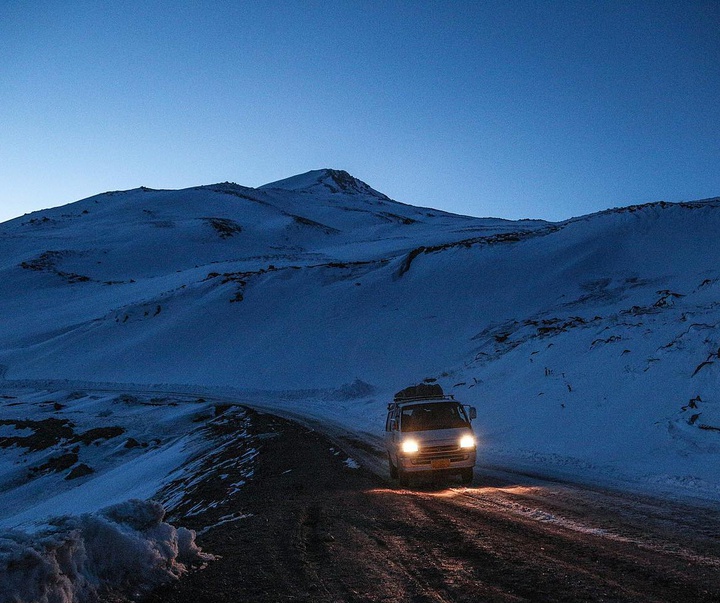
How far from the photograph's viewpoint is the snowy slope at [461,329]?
58.6ft

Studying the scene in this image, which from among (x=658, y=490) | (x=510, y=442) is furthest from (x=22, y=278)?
(x=658, y=490)

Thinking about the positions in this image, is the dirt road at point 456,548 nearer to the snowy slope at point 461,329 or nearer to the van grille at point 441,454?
the van grille at point 441,454

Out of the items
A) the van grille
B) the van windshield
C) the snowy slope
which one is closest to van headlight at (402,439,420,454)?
the van grille

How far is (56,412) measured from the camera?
3722 centimetres

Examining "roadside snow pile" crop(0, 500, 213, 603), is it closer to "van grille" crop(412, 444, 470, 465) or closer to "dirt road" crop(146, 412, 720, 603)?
"dirt road" crop(146, 412, 720, 603)

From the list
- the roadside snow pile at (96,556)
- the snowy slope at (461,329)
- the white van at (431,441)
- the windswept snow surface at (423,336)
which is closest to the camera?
the roadside snow pile at (96,556)

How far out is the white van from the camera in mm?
13031

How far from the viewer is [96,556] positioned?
209 inches

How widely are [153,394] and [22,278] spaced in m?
62.8

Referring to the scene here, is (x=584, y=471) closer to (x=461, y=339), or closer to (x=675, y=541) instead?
(x=675, y=541)

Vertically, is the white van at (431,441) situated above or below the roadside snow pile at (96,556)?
below

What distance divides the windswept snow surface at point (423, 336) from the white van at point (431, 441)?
256 centimetres

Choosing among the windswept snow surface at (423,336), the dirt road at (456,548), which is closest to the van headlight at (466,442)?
the dirt road at (456,548)

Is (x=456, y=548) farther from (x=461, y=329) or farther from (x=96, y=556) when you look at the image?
(x=461, y=329)
